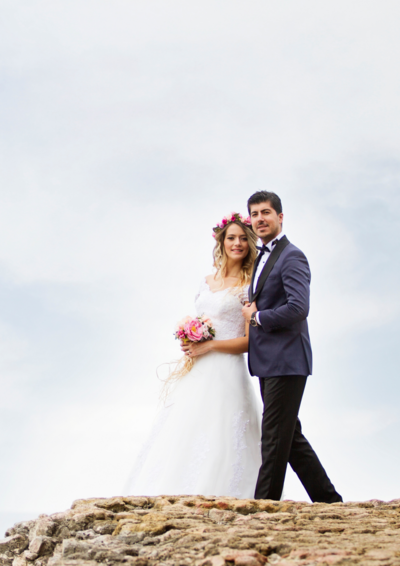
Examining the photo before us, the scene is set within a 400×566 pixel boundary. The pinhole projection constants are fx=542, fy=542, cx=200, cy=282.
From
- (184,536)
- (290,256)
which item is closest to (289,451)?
(290,256)

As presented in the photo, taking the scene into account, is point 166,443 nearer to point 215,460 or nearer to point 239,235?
point 215,460

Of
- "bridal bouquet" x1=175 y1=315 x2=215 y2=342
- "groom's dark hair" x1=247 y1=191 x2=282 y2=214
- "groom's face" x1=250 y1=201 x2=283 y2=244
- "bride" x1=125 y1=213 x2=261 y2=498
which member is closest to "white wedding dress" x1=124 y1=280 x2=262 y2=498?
"bride" x1=125 y1=213 x2=261 y2=498

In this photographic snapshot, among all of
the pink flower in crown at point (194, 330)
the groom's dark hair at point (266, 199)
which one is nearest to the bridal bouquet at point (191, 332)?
the pink flower in crown at point (194, 330)

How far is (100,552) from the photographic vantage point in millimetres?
2818

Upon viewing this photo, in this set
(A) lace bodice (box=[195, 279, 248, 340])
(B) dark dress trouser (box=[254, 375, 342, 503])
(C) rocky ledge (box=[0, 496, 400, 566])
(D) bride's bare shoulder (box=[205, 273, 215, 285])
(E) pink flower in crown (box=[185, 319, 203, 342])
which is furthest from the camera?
(D) bride's bare shoulder (box=[205, 273, 215, 285])

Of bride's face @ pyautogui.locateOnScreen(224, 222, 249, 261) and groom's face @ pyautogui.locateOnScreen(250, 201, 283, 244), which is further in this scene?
bride's face @ pyautogui.locateOnScreen(224, 222, 249, 261)

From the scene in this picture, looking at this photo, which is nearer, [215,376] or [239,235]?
[215,376]

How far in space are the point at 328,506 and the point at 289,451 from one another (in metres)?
0.61

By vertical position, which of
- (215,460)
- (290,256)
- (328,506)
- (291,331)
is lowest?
(328,506)

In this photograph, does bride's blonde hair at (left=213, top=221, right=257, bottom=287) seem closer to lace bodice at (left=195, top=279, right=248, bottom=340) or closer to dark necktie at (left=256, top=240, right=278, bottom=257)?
lace bodice at (left=195, top=279, right=248, bottom=340)

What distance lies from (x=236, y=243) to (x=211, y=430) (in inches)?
76.9

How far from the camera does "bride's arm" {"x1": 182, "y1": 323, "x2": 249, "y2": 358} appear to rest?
5.45 m

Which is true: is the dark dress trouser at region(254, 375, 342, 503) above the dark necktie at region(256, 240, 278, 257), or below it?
below

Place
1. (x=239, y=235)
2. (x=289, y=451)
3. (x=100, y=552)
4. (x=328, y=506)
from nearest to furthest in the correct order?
1. (x=100, y=552)
2. (x=328, y=506)
3. (x=289, y=451)
4. (x=239, y=235)
